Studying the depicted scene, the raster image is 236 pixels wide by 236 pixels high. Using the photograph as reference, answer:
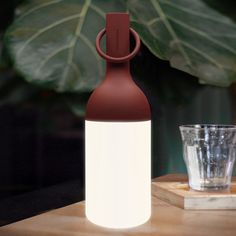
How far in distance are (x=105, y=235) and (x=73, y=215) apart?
12 cm

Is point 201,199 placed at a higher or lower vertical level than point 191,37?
lower

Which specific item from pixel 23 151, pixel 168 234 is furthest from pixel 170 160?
pixel 168 234

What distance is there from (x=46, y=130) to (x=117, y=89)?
0.58m

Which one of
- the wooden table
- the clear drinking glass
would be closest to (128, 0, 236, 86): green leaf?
the clear drinking glass

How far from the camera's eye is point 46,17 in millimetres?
1073

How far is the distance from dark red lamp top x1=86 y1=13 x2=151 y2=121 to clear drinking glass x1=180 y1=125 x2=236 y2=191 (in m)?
0.18

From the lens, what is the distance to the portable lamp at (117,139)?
64 cm

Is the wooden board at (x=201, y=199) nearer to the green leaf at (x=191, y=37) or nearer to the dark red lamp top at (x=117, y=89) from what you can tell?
the dark red lamp top at (x=117, y=89)

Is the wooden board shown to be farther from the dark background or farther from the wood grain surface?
the dark background

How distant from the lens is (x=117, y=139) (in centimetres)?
64

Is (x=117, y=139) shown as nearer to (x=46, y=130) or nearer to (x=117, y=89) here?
(x=117, y=89)

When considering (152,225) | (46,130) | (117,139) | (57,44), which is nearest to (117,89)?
(117,139)

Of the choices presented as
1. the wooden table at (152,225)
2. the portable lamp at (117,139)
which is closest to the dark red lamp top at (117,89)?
the portable lamp at (117,139)

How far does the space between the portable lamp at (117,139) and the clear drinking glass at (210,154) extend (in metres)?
0.17
